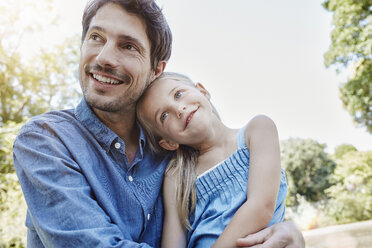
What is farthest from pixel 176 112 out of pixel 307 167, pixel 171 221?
pixel 307 167

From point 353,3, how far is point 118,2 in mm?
10553

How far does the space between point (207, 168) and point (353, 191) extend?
10.7 m

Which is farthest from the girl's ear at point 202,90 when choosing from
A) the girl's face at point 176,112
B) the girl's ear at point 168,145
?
the girl's ear at point 168,145

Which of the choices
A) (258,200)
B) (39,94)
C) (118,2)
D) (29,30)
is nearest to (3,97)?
(39,94)

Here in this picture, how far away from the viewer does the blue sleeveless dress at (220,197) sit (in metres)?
1.44

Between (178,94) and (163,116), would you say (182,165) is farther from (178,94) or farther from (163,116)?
(178,94)

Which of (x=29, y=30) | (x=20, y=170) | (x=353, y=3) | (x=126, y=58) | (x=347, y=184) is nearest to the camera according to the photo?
(x=20, y=170)

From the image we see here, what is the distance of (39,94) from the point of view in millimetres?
12523

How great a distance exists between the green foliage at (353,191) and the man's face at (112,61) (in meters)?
10.1

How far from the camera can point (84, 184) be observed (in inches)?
50.2

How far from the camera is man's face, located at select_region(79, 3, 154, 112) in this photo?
1.62 metres

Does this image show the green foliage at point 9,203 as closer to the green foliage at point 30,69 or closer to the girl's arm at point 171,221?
the green foliage at point 30,69

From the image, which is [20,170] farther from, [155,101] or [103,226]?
[155,101]

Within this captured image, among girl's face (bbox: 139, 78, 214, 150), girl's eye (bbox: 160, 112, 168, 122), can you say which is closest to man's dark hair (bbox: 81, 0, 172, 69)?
girl's face (bbox: 139, 78, 214, 150)
